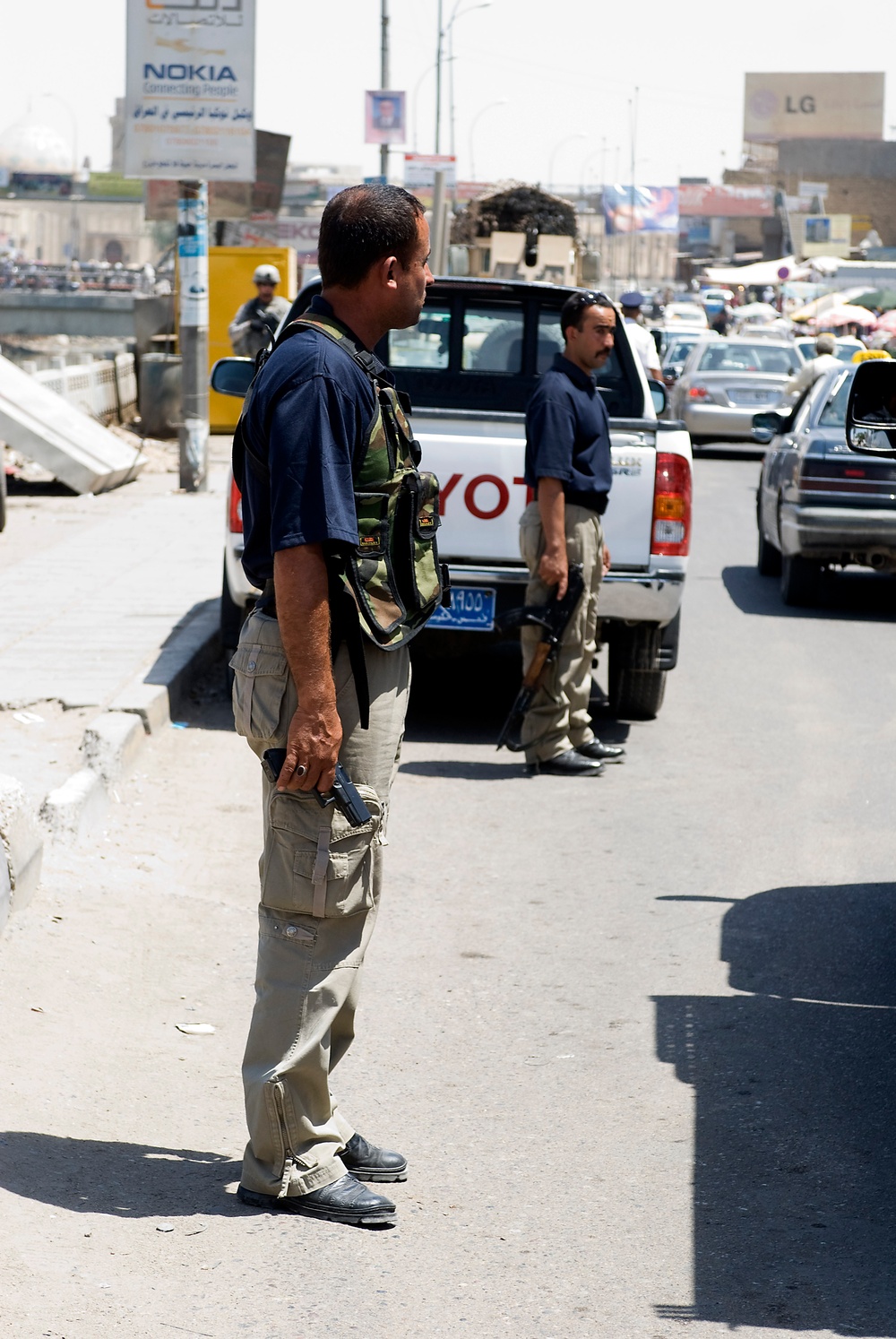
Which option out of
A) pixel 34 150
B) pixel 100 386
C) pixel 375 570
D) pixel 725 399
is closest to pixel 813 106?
pixel 34 150

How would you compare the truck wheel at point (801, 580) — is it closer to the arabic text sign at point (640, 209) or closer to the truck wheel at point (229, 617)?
the truck wheel at point (229, 617)

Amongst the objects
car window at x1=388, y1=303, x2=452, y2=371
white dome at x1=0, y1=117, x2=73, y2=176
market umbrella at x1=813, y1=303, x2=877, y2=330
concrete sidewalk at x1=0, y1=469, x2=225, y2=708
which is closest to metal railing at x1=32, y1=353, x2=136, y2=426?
concrete sidewalk at x1=0, y1=469, x2=225, y2=708

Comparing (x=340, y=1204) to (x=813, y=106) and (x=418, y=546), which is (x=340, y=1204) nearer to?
(x=418, y=546)

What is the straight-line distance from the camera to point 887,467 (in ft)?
40.4

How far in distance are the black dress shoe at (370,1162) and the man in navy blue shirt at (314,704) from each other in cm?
7

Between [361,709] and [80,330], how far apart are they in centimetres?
6218

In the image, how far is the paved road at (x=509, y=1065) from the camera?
3.27 meters

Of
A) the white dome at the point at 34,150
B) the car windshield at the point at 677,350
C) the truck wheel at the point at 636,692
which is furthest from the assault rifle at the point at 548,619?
the white dome at the point at 34,150

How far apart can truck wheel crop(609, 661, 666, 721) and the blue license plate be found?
90cm

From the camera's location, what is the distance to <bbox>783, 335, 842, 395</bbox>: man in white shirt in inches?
597

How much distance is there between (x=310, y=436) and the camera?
10.8 ft

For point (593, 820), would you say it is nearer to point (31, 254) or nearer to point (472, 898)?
point (472, 898)

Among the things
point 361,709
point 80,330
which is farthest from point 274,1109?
point 80,330

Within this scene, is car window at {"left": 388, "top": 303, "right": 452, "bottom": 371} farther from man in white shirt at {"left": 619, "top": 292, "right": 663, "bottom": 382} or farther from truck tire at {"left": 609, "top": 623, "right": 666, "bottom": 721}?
truck tire at {"left": 609, "top": 623, "right": 666, "bottom": 721}
